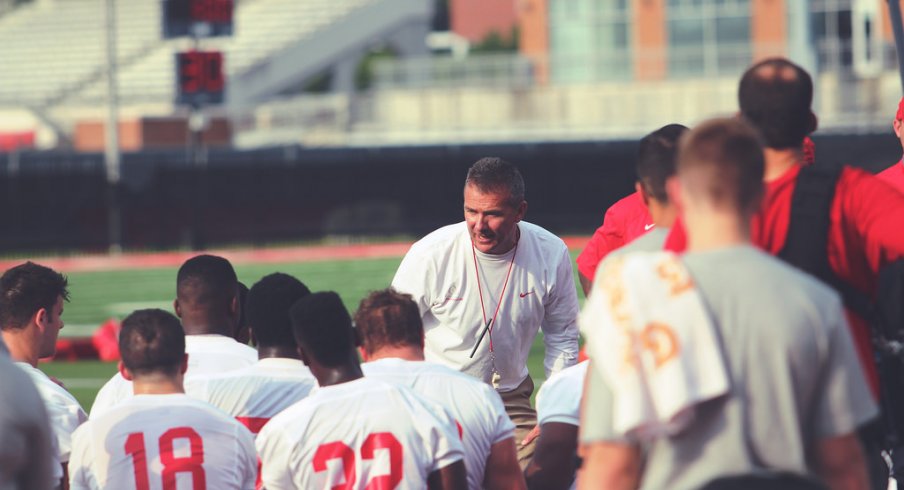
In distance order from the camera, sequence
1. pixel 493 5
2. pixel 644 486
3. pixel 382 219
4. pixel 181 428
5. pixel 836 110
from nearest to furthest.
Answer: pixel 644 486 → pixel 181 428 → pixel 382 219 → pixel 836 110 → pixel 493 5

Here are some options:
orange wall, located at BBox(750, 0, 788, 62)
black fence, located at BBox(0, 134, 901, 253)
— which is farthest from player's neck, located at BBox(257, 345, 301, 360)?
orange wall, located at BBox(750, 0, 788, 62)

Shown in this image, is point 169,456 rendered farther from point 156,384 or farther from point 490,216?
point 490,216

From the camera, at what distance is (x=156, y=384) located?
4.64 metres

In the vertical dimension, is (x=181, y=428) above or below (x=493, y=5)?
below

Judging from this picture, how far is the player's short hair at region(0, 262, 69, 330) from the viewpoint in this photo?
5.74 meters

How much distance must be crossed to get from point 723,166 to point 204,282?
128 inches

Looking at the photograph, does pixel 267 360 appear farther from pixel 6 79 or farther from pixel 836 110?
pixel 6 79

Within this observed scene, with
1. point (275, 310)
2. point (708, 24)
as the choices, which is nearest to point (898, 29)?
point (275, 310)

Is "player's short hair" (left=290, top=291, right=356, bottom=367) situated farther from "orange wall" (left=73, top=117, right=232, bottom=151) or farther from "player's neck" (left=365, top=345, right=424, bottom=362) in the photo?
"orange wall" (left=73, top=117, right=232, bottom=151)

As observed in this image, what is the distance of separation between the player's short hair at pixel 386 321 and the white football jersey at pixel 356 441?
0.34 metres

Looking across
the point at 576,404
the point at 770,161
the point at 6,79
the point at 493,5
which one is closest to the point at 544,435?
the point at 576,404

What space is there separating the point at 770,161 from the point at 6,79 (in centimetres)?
4862

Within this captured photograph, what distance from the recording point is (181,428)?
15.2 ft

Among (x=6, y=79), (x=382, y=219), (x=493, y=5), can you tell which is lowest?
(x=382, y=219)
